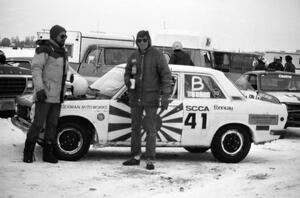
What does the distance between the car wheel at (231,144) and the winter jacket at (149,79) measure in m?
1.37

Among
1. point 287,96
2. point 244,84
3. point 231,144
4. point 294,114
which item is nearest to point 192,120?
point 231,144

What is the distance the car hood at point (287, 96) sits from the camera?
13.3m

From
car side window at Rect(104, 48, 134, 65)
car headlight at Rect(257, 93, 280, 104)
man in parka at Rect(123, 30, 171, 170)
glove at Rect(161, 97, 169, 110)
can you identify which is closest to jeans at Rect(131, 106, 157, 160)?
man in parka at Rect(123, 30, 171, 170)

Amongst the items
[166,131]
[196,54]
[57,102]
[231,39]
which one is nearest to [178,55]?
[166,131]

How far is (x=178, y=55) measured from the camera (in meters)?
12.3

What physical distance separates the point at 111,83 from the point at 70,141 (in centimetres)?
118

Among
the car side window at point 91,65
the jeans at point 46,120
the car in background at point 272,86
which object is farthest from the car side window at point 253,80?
the jeans at point 46,120

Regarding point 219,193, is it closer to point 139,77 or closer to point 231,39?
point 139,77

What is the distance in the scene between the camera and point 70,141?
8.52m

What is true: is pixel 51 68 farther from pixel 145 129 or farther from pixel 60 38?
pixel 145 129

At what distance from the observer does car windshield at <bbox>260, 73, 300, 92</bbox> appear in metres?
14.2

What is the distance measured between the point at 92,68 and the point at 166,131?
709cm

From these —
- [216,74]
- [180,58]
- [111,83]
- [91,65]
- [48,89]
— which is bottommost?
[48,89]

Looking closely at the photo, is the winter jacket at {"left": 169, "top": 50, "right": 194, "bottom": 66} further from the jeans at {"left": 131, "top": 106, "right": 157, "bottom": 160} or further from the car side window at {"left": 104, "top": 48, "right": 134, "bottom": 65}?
the jeans at {"left": 131, "top": 106, "right": 157, "bottom": 160}
